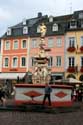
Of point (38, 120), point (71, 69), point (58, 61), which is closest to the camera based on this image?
point (38, 120)

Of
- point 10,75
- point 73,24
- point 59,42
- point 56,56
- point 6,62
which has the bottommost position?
point 10,75

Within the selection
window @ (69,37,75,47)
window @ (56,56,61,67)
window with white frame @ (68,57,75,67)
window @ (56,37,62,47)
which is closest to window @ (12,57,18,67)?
window @ (56,56,61,67)

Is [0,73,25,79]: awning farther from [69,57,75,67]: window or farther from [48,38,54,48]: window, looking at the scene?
[69,57,75,67]: window

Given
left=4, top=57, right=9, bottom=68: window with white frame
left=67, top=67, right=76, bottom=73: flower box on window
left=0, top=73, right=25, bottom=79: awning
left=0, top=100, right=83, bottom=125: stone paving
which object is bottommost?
left=0, top=73, right=25, bottom=79: awning

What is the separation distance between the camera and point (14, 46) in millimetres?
67875

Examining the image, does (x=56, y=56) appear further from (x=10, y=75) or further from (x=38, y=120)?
(x=38, y=120)

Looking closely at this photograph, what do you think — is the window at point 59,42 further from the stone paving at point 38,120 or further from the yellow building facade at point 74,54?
the stone paving at point 38,120

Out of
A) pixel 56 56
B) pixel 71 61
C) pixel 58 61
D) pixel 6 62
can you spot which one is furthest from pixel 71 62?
pixel 6 62

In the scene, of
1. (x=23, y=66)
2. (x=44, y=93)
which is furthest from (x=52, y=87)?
(x=23, y=66)

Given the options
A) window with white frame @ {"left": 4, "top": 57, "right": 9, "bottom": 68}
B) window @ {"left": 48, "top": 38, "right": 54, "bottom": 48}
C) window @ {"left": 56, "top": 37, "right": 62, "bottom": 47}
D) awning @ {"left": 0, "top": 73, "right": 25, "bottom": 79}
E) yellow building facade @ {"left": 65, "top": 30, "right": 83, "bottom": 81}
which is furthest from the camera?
window with white frame @ {"left": 4, "top": 57, "right": 9, "bottom": 68}

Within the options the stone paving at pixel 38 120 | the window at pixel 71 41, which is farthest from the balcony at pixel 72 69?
the stone paving at pixel 38 120

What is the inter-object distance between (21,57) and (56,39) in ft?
22.9

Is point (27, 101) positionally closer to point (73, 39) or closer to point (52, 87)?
point (52, 87)

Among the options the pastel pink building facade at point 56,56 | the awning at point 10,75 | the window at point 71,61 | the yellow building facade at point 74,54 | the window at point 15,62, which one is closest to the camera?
the yellow building facade at point 74,54
